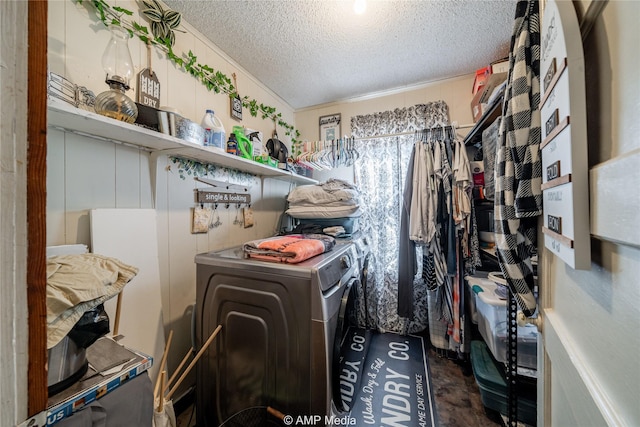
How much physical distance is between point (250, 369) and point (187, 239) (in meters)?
0.83

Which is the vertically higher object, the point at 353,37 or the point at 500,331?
the point at 353,37

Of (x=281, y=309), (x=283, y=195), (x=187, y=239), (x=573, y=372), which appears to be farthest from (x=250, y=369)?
(x=283, y=195)

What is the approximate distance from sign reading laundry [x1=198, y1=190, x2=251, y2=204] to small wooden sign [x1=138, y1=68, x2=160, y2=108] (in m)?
0.53

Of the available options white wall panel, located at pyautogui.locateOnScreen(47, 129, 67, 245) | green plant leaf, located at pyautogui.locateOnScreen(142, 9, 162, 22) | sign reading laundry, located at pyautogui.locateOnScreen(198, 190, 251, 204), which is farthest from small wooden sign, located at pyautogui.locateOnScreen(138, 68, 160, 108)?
sign reading laundry, located at pyautogui.locateOnScreen(198, 190, 251, 204)

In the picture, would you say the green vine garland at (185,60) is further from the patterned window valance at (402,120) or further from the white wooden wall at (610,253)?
the white wooden wall at (610,253)

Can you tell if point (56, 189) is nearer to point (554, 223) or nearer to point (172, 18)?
point (172, 18)

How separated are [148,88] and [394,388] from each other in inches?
91.3

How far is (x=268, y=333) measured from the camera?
993 millimetres

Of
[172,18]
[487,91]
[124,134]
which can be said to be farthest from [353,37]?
[124,134]

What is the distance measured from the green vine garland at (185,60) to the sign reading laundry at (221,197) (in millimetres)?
731

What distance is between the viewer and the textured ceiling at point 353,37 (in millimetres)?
1289

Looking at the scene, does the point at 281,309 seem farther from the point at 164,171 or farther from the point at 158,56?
the point at 158,56

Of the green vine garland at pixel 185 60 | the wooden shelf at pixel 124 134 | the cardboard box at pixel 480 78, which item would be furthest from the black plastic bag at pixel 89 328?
the cardboard box at pixel 480 78

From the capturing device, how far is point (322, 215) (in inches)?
72.4
